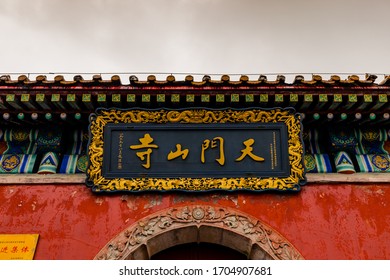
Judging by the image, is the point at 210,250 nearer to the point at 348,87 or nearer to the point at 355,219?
the point at 355,219

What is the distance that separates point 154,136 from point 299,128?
5.83ft

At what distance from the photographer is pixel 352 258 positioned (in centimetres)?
492

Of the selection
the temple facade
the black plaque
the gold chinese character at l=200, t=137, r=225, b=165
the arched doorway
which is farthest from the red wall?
the arched doorway

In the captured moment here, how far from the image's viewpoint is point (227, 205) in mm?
5203

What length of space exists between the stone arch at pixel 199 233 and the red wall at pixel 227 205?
0.08 meters

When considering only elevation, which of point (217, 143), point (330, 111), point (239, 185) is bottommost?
point (239, 185)

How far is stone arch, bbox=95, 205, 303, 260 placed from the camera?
4945 mm

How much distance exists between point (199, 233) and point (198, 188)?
53 cm

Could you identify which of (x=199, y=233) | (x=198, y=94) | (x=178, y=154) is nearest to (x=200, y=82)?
(x=198, y=94)

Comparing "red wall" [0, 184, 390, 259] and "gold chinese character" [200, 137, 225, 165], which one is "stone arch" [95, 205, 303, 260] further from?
"gold chinese character" [200, 137, 225, 165]

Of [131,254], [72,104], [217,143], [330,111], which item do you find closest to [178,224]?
[131,254]

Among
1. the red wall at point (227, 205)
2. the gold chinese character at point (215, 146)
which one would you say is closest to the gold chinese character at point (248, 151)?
the gold chinese character at point (215, 146)

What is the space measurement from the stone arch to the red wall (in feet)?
0.28

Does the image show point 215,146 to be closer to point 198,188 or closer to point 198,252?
point 198,188
